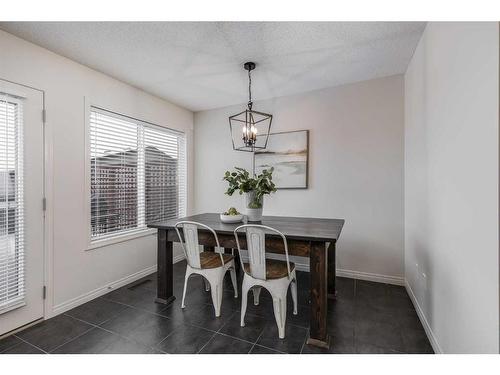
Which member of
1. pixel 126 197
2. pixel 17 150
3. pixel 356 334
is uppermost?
pixel 17 150

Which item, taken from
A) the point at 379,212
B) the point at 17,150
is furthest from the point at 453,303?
the point at 17,150

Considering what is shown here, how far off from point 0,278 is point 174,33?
2.42 m

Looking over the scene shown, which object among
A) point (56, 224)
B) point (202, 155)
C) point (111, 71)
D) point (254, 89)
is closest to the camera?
point (56, 224)

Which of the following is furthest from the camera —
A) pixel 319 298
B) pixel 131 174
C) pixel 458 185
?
pixel 131 174

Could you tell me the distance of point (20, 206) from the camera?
2053mm

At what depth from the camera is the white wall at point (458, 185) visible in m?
1.06

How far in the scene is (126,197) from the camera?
3086 millimetres

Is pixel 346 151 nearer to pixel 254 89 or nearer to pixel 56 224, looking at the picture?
pixel 254 89

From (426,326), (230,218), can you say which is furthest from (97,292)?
(426,326)

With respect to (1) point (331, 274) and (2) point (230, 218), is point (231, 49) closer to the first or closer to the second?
(2) point (230, 218)

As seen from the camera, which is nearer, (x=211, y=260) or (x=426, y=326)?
(x=426, y=326)

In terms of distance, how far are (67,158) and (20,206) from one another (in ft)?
1.88

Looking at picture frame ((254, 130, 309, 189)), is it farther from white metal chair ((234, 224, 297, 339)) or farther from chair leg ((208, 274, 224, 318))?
chair leg ((208, 274, 224, 318))

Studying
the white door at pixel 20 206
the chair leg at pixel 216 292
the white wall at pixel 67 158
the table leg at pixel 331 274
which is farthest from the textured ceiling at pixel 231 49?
the chair leg at pixel 216 292
